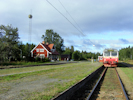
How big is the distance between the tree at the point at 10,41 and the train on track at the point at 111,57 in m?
20.8

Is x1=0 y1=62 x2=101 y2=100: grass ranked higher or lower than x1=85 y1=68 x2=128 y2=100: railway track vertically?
higher

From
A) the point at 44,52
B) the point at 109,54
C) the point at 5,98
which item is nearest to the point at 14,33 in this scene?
the point at 44,52

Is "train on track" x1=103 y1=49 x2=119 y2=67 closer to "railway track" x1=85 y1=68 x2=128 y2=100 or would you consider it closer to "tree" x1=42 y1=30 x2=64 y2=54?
"railway track" x1=85 y1=68 x2=128 y2=100

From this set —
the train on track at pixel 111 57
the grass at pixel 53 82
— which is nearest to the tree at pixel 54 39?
the train on track at pixel 111 57

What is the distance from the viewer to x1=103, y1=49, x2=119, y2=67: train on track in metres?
22.5

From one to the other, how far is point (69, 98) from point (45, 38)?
69.8m

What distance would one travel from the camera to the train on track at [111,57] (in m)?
22.5

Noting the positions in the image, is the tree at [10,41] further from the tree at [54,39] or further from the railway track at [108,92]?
the tree at [54,39]

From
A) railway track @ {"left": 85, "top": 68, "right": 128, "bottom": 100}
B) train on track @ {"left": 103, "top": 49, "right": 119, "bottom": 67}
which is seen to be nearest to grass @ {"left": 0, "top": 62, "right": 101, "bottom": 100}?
railway track @ {"left": 85, "top": 68, "right": 128, "bottom": 100}

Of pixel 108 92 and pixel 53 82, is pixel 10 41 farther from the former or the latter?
pixel 108 92

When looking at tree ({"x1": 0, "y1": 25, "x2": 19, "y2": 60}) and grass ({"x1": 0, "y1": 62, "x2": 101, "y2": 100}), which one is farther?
tree ({"x1": 0, "y1": 25, "x2": 19, "y2": 60})

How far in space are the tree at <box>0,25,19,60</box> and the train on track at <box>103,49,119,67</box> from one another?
20.8 meters

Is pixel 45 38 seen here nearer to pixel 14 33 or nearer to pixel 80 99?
pixel 14 33

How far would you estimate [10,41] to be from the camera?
111ft
